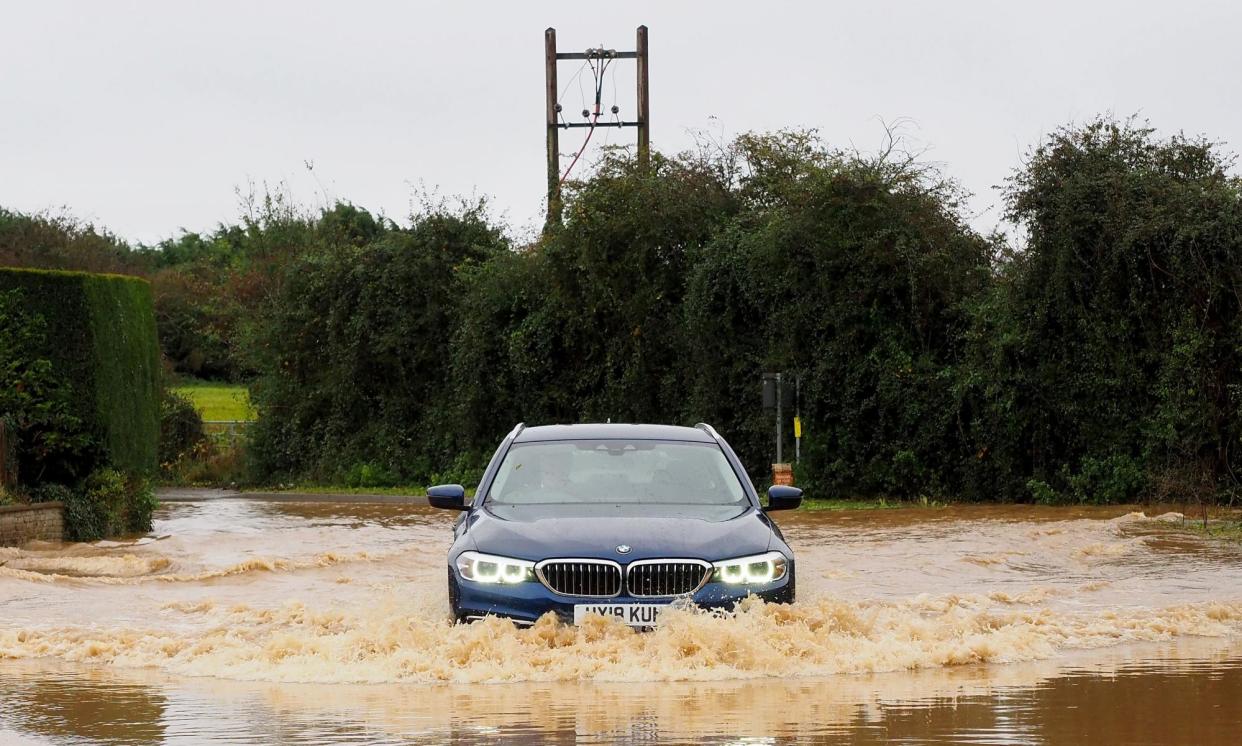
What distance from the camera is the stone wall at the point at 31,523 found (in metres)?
19.2

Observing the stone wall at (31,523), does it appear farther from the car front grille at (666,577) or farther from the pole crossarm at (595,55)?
the pole crossarm at (595,55)

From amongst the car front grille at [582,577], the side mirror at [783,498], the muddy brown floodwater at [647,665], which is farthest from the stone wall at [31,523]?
the car front grille at [582,577]

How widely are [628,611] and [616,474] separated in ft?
6.23

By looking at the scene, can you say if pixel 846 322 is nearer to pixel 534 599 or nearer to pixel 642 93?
pixel 642 93

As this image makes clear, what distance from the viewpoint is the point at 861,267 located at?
93.9ft

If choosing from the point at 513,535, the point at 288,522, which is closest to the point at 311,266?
the point at 288,522

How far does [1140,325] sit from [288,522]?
13.6 metres

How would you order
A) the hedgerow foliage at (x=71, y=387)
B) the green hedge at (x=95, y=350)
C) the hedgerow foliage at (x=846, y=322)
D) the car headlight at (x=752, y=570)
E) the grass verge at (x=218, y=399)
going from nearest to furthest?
1. the car headlight at (x=752, y=570)
2. the hedgerow foliage at (x=71, y=387)
3. the green hedge at (x=95, y=350)
4. the hedgerow foliage at (x=846, y=322)
5. the grass verge at (x=218, y=399)

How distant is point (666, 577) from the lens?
931cm

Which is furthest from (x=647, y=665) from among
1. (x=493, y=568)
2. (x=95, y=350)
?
(x=95, y=350)

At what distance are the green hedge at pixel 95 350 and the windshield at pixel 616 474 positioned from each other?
11454 mm

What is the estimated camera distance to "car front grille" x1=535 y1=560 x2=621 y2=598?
30.4ft

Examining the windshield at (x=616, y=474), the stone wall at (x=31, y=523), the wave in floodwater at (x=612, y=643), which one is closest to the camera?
the wave in floodwater at (x=612, y=643)

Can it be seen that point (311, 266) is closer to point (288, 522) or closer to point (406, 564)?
point (288, 522)
